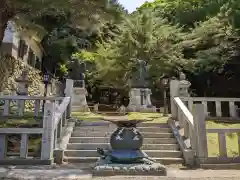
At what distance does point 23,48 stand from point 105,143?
35.6 feet

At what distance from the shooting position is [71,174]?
15.9 ft

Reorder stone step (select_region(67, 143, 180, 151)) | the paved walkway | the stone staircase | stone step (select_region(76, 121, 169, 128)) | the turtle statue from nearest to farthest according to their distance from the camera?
the paved walkway
the turtle statue
the stone staircase
stone step (select_region(67, 143, 180, 151))
stone step (select_region(76, 121, 169, 128))

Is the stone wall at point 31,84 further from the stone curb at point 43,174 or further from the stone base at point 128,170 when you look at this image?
the stone base at point 128,170

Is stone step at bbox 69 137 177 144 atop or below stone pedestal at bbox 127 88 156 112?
below

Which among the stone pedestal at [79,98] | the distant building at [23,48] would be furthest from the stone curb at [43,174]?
the stone pedestal at [79,98]

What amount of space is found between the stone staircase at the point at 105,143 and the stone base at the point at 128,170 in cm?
140

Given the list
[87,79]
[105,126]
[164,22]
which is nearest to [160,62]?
[164,22]

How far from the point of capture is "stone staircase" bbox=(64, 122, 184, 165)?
6.34 metres

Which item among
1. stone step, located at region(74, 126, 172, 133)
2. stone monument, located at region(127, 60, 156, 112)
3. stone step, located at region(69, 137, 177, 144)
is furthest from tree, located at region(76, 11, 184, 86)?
stone step, located at region(69, 137, 177, 144)

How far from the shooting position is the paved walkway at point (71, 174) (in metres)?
4.50

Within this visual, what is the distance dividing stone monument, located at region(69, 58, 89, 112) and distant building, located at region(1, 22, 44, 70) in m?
2.70

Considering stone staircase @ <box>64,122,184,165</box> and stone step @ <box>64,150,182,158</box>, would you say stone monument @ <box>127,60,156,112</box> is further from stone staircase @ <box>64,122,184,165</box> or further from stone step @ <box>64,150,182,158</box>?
stone step @ <box>64,150,182,158</box>

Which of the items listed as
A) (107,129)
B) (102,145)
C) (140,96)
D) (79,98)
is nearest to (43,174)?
(102,145)

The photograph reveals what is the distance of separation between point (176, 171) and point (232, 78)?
42.4 feet
